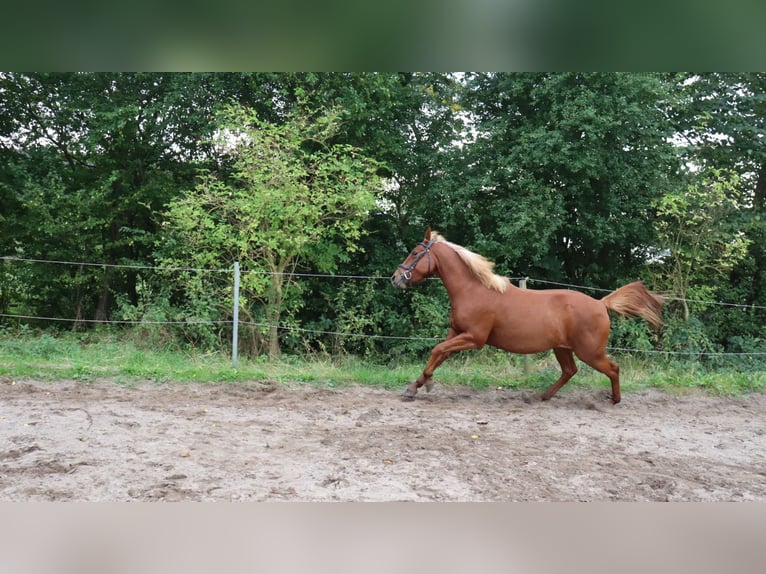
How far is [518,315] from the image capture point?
5.67m

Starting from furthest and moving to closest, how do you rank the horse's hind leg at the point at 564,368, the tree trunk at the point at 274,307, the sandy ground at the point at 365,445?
the tree trunk at the point at 274,307 → the horse's hind leg at the point at 564,368 → the sandy ground at the point at 365,445

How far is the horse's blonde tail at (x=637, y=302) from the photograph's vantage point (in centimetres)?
587

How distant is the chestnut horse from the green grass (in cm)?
77

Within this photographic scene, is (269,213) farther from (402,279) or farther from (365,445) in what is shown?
(365,445)

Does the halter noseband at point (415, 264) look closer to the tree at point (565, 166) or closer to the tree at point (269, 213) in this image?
the tree at point (269, 213)

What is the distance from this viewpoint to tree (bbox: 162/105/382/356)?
780 cm

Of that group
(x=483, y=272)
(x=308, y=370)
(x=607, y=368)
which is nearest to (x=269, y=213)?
(x=308, y=370)

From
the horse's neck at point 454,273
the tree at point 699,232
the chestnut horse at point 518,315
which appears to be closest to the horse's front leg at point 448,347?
the chestnut horse at point 518,315

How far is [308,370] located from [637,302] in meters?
4.06

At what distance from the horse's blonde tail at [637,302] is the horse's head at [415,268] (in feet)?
6.77

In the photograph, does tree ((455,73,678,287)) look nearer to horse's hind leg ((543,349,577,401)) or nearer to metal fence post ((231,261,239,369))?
horse's hind leg ((543,349,577,401))

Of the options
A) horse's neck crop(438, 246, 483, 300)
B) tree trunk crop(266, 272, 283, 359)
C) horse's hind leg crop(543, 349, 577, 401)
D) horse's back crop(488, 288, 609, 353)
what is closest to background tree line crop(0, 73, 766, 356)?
→ tree trunk crop(266, 272, 283, 359)
